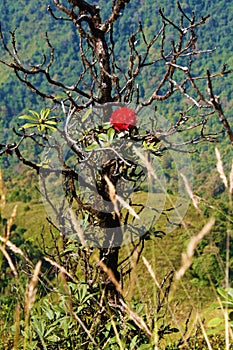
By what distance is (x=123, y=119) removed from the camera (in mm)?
1928

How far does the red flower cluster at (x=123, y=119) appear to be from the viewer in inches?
75.8

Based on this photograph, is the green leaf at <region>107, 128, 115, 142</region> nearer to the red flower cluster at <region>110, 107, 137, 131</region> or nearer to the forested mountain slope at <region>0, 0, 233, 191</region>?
the red flower cluster at <region>110, 107, 137, 131</region>

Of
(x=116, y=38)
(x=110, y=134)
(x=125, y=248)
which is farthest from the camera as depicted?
(x=116, y=38)

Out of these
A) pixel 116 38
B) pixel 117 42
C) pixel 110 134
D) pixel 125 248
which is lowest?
pixel 125 248

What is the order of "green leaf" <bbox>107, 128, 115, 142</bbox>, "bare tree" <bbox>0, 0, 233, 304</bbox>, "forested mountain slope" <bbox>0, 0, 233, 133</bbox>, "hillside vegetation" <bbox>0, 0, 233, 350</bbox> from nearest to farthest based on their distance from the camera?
"hillside vegetation" <bbox>0, 0, 233, 350</bbox> → "green leaf" <bbox>107, 128, 115, 142</bbox> → "bare tree" <bbox>0, 0, 233, 304</bbox> → "forested mountain slope" <bbox>0, 0, 233, 133</bbox>

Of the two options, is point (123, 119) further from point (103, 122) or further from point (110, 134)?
point (103, 122)

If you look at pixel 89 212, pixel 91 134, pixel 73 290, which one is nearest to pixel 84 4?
pixel 91 134

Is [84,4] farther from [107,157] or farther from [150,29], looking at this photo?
[150,29]

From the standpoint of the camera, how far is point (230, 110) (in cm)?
4572

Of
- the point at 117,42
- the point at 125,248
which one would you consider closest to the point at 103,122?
the point at 125,248

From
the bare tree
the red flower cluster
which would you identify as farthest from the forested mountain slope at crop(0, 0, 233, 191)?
the red flower cluster

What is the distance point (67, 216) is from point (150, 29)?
5838cm

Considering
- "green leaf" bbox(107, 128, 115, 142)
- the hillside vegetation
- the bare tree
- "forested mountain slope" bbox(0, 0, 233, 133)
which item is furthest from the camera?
"forested mountain slope" bbox(0, 0, 233, 133)

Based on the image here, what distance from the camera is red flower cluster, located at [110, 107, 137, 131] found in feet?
6.32
